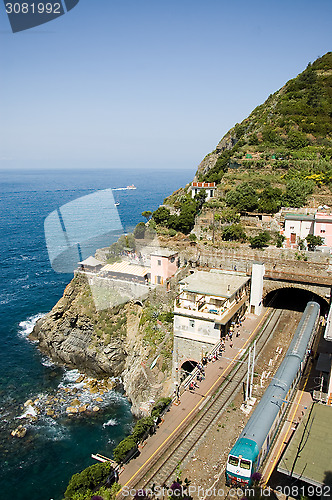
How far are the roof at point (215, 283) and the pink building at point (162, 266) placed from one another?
2.06 meters

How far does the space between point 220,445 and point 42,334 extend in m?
20.5

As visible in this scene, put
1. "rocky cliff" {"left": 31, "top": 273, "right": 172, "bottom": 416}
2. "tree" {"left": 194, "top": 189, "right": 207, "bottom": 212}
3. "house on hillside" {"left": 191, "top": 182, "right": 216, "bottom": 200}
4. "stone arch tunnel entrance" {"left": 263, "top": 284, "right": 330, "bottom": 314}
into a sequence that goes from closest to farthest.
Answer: "rocky cliff" {"left": 31, "top": 273, "right": 172, "bottom": 416} < "stone arch tunnel entrance" {"left": 263, "top": 284, "right": 330, "bottom": 314} < "tree" {"left": 194, "top": 189, "right": 207, "bottom": 212} < "house on hillside" {"left": 191, "top": 182, "right": 216, "bottom": 200}

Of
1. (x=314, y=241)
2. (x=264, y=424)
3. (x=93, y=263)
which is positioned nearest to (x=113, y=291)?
(x=93, y=263)

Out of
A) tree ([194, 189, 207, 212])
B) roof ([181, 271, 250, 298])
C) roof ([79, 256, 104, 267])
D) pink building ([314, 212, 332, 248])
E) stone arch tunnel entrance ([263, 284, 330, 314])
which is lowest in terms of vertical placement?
stone arch tunnel entrance ([263, 284, 330, 314])

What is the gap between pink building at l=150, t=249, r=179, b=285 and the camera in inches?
1064

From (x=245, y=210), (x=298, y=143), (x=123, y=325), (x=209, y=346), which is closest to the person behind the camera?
(x=209, y=346)

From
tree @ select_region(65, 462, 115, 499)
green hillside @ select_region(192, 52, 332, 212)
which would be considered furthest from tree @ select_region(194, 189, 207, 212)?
tree @ select_region(65, 462, 115, 499)

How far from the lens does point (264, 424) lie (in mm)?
12289

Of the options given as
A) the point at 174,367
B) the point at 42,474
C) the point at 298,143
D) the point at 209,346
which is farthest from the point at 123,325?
the point at 298,143

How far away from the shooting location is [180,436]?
14.2m

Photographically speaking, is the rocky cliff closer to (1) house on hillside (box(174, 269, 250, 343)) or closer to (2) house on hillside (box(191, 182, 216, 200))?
(1) house on hillside (box(174, 269, 250, 343))

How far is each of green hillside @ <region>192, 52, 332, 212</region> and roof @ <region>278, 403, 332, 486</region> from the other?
77.8 ft

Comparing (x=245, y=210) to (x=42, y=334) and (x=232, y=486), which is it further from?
(x=232, y=486)

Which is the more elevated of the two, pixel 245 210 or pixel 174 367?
pixel 245 210
